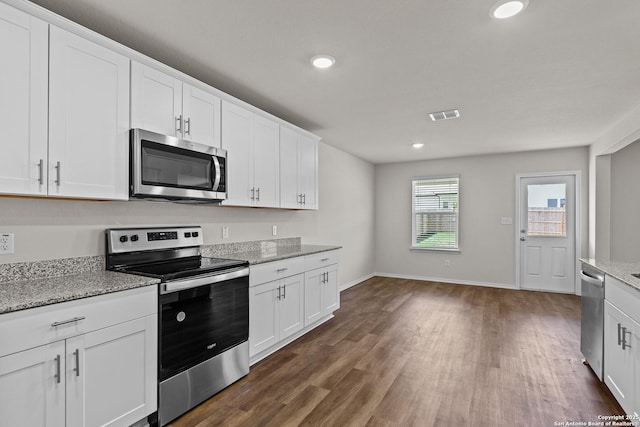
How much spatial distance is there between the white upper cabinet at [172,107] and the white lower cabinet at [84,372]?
3.83 feet

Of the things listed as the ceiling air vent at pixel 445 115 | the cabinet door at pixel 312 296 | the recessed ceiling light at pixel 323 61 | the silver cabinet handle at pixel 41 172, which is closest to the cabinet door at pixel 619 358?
the ceiling air vent at pixel 445 115

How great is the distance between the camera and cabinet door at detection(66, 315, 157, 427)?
1.62m

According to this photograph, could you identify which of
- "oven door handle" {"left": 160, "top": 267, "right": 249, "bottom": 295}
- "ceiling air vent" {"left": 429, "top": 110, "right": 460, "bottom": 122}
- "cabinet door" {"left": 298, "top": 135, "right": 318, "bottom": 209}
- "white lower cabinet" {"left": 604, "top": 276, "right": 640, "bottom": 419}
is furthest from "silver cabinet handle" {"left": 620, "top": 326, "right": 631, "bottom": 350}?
"cabinet door" {"left": 298, "top": 135, "right": 318, "bottom": 209}

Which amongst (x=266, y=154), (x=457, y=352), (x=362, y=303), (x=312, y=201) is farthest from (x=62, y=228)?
(x=362, y=303)

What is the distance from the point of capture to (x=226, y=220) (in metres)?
3.36

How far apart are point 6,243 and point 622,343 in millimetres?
3749

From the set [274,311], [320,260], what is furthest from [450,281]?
[274,311]

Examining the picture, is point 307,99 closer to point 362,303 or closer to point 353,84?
point 353,84

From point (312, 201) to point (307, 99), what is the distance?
4.28 feet

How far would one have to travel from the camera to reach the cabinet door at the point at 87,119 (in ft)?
5.96

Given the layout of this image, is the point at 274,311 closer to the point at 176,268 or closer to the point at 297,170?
the point at 176,268

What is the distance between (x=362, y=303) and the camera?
484cm

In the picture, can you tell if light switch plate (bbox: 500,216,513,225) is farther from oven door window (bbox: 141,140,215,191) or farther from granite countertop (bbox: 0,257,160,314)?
granite countertop (bbox: 0,257,160,314)

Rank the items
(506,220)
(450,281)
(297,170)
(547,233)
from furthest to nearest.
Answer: (450,281), (506,220), (547,233), (297,170)
